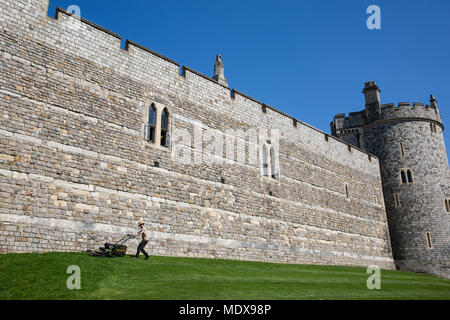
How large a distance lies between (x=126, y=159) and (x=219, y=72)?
7.86 m

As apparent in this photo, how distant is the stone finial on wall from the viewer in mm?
18797

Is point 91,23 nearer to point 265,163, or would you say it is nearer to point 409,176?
point 265,163

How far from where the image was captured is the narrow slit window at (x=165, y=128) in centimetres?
1445

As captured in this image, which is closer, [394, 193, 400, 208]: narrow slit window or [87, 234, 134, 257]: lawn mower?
[87, 234, 134, 257]: lawn mower

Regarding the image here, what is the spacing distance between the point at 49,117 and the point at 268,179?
9837mm

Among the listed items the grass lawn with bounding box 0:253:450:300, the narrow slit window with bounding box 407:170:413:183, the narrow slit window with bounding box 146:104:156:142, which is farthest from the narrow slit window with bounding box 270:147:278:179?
the narrow slit window with bounding box 407:170:413:183

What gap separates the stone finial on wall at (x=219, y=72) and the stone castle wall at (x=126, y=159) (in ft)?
4.48

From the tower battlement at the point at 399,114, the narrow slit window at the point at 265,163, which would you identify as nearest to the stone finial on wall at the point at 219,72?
the narrow slit window at the point at 265,163

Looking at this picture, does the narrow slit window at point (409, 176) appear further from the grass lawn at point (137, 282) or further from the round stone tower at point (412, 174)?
the grass lawn at point (137, 282)

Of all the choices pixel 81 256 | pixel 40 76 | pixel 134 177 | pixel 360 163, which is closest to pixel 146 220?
pixel 134 177

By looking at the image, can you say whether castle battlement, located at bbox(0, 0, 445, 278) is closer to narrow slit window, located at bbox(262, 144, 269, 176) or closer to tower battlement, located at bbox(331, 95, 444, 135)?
narrow slit window, located at bbox(262, 144, 269, 176)

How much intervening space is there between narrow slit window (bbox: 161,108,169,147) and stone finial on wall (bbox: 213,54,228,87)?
15.4 feet

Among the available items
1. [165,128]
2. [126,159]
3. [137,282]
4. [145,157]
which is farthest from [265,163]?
[137,282]
